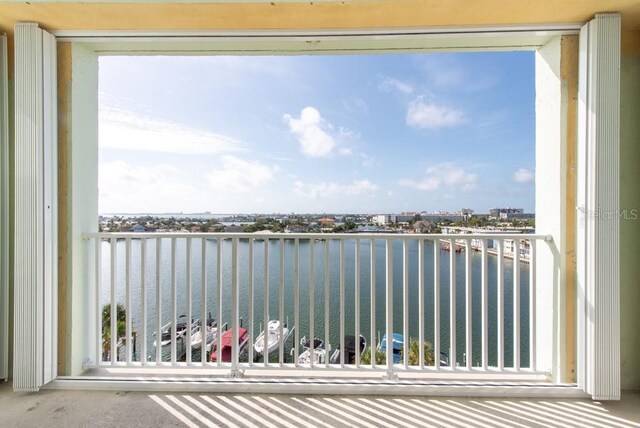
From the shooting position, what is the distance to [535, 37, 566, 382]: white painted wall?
1508 mm

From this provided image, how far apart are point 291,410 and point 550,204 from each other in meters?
2.01

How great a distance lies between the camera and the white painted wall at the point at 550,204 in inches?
59.4

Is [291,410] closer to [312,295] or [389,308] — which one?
[312,295]

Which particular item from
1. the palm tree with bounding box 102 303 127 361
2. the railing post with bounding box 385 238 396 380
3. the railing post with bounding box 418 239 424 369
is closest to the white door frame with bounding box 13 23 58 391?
the palm tree with bounding box 102 303 127 361

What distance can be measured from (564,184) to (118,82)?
10.8 ft

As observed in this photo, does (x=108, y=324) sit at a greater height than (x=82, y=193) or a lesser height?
lesser

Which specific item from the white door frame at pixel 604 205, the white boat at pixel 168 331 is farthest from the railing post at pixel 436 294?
the white boat at pixel 168 331

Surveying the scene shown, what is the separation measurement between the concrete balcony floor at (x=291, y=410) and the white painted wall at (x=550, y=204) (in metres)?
0.27

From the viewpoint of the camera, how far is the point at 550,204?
61.6 inches

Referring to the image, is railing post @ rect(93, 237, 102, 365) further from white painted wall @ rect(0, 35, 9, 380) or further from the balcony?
white painted wall @ rect(0, 35, 9, 380)

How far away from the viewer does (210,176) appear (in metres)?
2.37

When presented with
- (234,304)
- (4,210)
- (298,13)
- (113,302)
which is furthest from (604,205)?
(4,210)

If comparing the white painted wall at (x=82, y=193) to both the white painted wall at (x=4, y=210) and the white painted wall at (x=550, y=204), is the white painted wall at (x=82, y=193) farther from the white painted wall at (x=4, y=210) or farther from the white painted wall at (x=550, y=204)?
the white painted wall at (x=550, y=204)

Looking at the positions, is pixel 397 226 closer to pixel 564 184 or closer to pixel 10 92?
pixel 564 184
